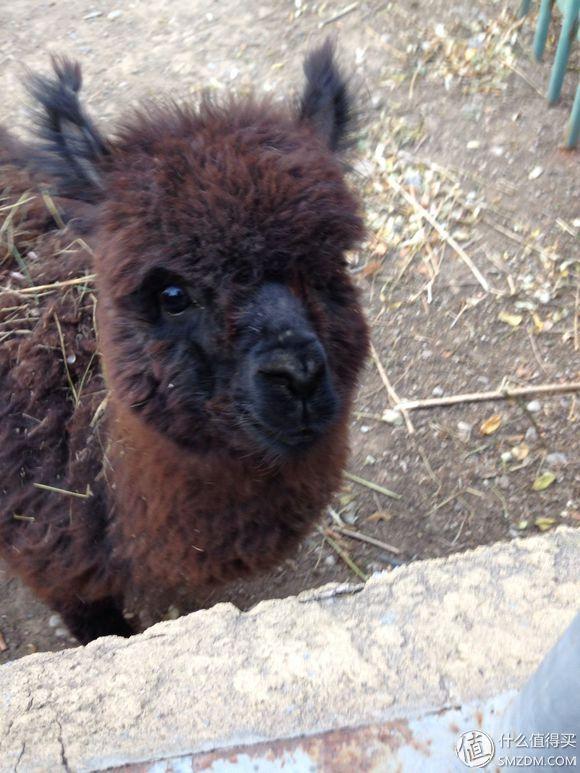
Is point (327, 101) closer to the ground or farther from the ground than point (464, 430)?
farther from the ground

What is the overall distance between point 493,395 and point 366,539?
3.38 ft

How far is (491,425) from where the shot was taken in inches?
151

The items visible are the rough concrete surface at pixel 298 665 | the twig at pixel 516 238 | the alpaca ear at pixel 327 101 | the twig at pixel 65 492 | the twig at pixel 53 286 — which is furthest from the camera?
the twig at pixel 516 238

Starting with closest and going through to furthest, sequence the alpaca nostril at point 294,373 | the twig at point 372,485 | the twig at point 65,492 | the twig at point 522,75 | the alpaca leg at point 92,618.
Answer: the alpaca nostril at point 294,373, the twig at point 65,492, the alpaca leg at point 92,618, the twig at point 372,485, the twig at point 522,75

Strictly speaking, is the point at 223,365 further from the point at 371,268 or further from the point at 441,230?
the point at 441,230

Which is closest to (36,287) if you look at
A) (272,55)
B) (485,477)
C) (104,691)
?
(104,691)

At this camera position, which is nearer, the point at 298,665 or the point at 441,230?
the point at 298,665

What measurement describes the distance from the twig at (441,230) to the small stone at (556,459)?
3.56ft

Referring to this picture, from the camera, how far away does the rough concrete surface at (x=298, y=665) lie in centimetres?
179

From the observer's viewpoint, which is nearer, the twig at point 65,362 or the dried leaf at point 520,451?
the twig at point 65,362

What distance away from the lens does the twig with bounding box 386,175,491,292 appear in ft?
14.3

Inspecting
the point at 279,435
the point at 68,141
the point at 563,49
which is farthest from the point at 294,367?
the point at 563,49

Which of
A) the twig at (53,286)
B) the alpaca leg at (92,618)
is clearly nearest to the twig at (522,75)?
the twig at (53,286)

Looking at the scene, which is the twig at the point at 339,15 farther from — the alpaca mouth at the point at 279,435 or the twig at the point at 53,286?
the alpaca mouth at the point at 279,435
